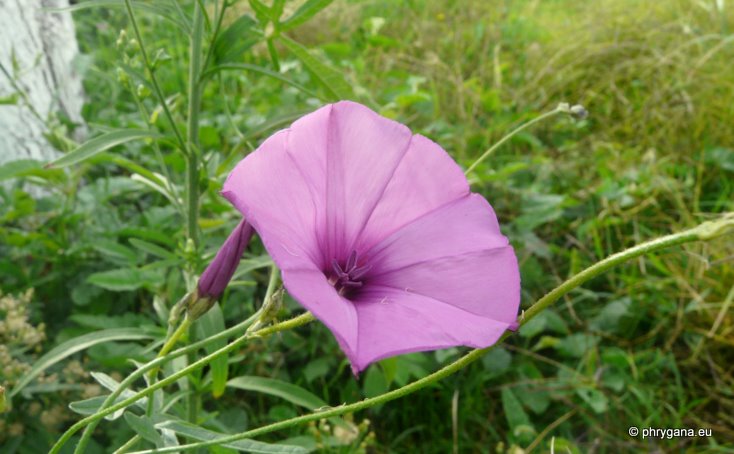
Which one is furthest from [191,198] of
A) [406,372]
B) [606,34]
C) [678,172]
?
[606,34]

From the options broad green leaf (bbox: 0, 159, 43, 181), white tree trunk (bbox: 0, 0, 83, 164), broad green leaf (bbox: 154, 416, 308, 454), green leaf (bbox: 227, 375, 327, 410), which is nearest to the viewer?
broad green leaf (bbox: 154, 416, 308, 454)

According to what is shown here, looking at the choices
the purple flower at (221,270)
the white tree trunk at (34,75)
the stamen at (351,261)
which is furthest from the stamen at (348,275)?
the white tree trunk at (34,75)

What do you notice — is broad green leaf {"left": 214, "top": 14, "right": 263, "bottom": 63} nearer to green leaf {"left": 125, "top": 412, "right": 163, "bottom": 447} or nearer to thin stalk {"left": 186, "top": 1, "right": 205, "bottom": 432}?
thin stalk {"left": 186, "top": 1, "right": 205, "bottom": 432}

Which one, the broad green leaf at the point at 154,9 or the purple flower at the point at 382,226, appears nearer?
the purple flower at the point at 382,226

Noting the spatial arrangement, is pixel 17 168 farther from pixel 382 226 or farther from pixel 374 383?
pixel 382 226

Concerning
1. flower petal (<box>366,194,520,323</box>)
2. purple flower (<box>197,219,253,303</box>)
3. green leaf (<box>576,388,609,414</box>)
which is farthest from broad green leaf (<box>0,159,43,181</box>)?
green leaf (<box>576,388,609,414</box>)

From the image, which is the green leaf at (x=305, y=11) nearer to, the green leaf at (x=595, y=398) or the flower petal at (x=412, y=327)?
the flower petal at (x=412, y=327)
